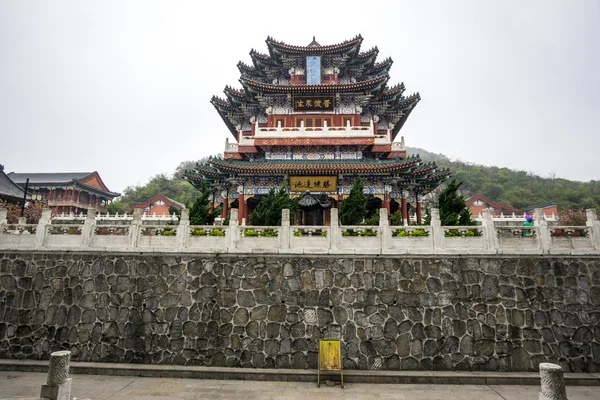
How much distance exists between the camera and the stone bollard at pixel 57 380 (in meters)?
6.45

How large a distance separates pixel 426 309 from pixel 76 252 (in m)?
11.5

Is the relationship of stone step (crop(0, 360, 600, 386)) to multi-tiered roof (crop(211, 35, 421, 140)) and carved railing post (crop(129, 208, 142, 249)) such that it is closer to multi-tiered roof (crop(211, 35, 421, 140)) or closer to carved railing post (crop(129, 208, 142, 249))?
carved railing post (crop(129, 208, 142, 249))

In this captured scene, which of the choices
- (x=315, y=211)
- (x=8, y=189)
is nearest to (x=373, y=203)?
(x=315, y=211)

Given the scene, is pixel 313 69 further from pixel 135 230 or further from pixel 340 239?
pixel 135 230

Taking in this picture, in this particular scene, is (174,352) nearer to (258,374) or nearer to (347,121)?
(258,374)

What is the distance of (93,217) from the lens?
10453 millimetres

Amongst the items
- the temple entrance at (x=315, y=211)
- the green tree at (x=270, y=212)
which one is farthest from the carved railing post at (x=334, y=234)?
the temple entrance at (x=315, y=211)

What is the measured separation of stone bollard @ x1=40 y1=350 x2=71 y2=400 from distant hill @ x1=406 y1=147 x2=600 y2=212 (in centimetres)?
5792

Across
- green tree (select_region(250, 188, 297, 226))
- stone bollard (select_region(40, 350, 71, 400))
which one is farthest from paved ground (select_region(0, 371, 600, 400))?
green tree (select_region(250, 188, 297, 226))

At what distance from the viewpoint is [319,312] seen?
9.66 meters

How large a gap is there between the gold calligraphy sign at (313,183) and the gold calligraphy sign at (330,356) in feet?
36.1

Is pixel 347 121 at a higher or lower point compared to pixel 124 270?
higher

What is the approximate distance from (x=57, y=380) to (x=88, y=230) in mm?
5192

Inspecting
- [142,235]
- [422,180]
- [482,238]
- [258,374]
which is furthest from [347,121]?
[258,374]
